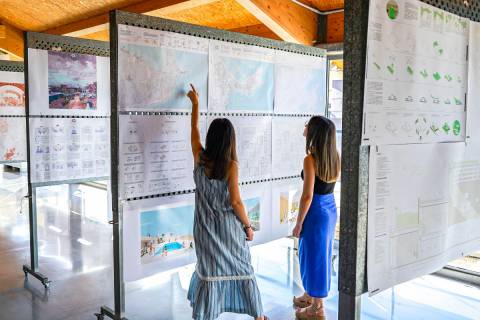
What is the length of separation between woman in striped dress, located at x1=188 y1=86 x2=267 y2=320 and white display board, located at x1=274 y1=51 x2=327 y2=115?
55.2 inches

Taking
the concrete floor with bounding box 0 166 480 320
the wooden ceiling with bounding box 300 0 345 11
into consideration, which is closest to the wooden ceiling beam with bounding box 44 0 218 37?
the wooden ceiling with bounding box 300 0 345 11

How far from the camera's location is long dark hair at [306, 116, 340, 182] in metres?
3.21

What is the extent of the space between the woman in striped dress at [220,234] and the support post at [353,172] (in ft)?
3.85

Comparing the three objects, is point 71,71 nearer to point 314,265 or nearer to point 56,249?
point 56,249

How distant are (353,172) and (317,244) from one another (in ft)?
6.47

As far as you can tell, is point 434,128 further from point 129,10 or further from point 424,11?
point 129,10

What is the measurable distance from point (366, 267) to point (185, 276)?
3.04 meters

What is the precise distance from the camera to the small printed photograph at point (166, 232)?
9.96 ft

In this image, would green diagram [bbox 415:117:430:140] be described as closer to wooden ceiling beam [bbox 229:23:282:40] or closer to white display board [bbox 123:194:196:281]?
white display board [bbox 123:194:196:281]

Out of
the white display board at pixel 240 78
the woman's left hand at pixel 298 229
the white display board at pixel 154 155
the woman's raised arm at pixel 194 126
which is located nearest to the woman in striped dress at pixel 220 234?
the woman's raised arm at pixel 194 126

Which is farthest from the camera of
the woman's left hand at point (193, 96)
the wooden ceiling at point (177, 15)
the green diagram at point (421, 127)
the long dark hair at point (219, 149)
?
the wooden ceiling at point (177, 15)

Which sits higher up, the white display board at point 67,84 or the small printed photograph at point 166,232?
the white display board at point 67,84

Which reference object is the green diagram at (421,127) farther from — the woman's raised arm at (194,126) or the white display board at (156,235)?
the white display board at (156,235)

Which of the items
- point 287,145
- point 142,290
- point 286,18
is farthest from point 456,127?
point 286,18
